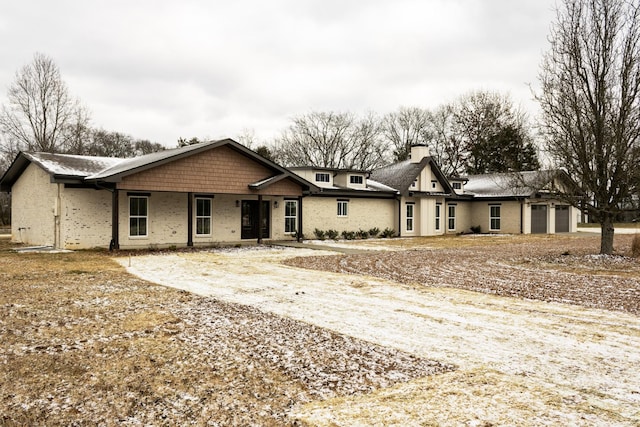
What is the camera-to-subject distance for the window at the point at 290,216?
24.9m

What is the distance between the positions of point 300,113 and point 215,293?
45061 mm

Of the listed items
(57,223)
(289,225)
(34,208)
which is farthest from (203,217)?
(34,208)

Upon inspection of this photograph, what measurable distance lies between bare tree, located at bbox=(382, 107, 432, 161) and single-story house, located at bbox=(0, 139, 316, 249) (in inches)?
1237

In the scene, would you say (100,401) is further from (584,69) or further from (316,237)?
(316,237)

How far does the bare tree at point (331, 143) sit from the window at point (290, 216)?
26.7 m

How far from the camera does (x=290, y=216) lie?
25.1 metres

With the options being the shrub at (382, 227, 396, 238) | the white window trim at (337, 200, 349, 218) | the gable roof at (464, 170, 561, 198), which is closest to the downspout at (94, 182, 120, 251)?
the white window trim at (337, 200, 349, 218)

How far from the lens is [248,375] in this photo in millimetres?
4793

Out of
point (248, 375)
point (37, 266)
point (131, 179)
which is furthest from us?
point (131, 179)

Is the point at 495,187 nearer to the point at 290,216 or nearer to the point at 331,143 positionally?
the point at 290,216

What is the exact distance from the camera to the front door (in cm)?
2358

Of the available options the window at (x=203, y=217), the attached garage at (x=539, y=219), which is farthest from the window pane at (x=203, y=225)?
the attached garage at (x=539, y=219)

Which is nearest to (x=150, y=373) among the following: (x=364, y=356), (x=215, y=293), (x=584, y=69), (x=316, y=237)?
(x=364, y=356)

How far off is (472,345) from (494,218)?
29.5 meters
